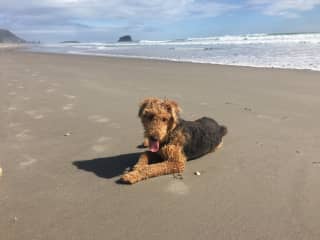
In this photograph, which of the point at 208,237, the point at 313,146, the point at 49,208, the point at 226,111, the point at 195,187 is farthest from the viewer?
the point at 226,111

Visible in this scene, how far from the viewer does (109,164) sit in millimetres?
4676

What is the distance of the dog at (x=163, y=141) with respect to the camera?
412 cm

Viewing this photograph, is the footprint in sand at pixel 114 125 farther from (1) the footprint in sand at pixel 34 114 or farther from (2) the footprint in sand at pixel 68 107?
(2) the footprint in sand at pixel 68 107

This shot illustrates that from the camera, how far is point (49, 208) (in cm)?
348

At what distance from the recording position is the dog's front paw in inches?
157

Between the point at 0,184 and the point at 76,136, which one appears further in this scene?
the point at 76,136

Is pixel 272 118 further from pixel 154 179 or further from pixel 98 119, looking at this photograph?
pixel 154 179

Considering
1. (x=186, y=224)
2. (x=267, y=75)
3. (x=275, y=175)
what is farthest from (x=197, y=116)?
(x=267, y=75)

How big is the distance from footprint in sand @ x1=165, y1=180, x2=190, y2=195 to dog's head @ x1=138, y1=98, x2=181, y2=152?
1.57 ft

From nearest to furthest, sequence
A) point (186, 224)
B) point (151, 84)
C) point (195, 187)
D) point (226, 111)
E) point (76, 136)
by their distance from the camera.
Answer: point (186, 224), point (195, 187), point (76, 136), point (226, 111), point (151, 84)

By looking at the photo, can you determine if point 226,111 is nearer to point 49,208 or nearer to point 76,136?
point 76,136

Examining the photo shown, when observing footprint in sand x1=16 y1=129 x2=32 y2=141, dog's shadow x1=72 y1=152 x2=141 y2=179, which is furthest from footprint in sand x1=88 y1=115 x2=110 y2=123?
dog's shadow x1=72 y1=152 x2=141 y2=179

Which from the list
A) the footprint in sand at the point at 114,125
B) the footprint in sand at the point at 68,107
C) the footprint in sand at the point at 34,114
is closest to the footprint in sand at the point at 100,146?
the footprint in sand at the point at 114,125

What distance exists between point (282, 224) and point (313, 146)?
225 cm
